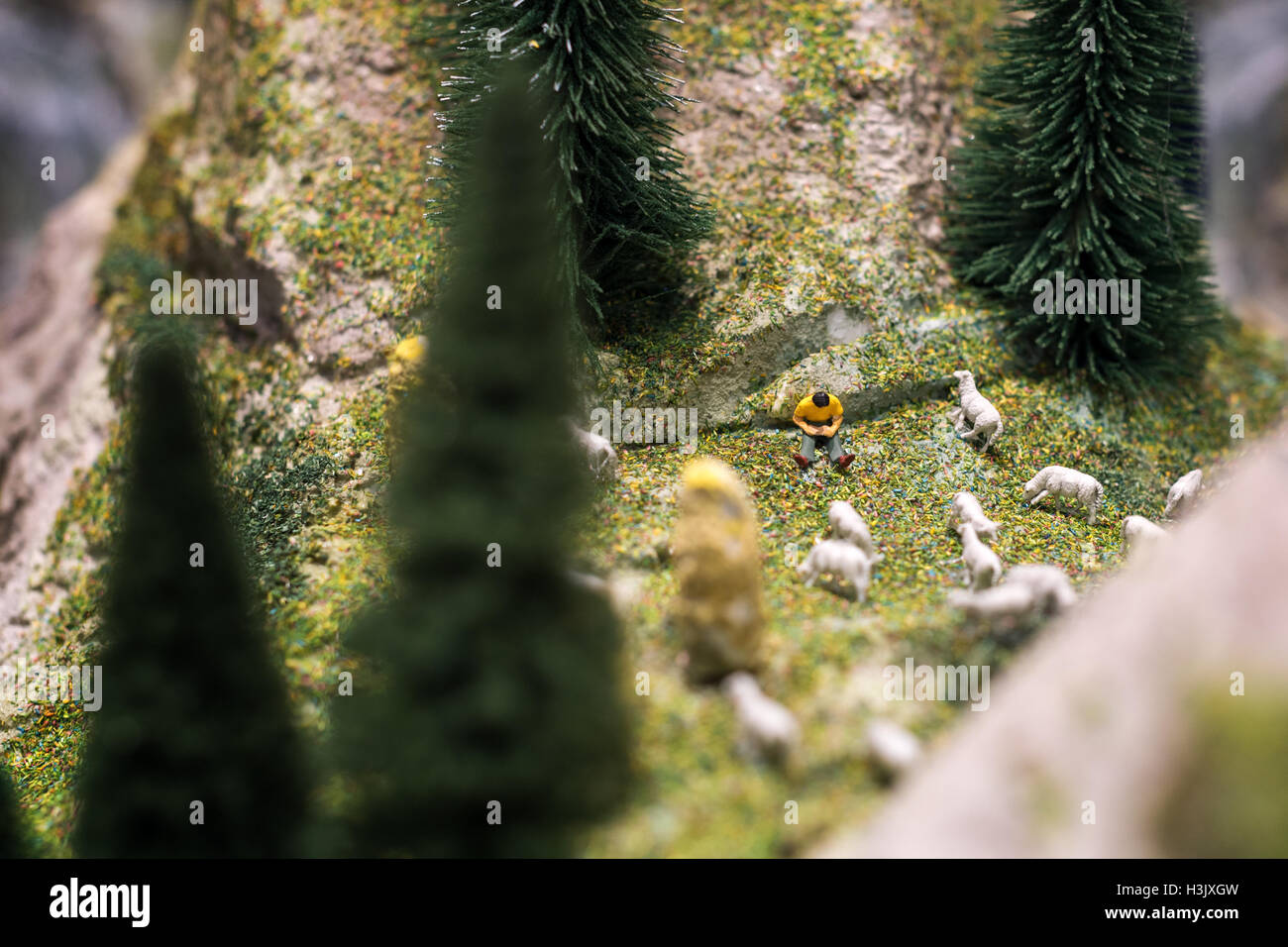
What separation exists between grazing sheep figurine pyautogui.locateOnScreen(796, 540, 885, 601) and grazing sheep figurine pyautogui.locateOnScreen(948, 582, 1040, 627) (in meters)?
0.81

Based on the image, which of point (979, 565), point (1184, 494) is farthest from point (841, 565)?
point (1184, 494)

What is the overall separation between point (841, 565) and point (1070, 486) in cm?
363

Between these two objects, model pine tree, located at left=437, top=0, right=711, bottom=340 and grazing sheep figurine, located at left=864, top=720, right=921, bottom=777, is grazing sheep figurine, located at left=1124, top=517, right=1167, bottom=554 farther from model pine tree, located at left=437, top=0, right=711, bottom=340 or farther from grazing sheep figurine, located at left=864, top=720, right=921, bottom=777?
model pine tree, located at left=437, top=0, right=711, bottom=340

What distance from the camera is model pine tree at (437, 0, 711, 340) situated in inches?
394

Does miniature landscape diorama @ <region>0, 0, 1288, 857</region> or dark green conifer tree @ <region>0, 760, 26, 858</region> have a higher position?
miniature landscape diorama @ <region>0, 0, 1288, 857</region>

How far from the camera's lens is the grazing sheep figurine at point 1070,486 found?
9953mm

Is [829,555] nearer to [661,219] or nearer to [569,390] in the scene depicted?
[569,390]

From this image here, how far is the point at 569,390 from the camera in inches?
241

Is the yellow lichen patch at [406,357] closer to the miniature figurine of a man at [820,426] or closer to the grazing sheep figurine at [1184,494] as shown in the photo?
the miniature figurine of a man at [820,426]

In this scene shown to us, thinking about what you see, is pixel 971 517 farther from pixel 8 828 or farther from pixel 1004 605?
pixel 8 828

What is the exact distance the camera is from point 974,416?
10727mm

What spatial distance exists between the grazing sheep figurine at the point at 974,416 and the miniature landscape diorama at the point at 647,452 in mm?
70

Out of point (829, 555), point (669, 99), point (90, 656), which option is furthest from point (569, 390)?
point (90, 656)

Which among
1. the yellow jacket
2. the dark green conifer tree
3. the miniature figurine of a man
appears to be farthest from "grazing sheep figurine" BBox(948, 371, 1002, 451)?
the dark green conifer tree
